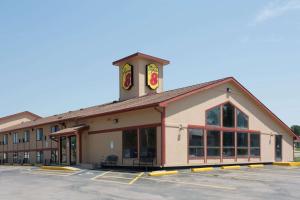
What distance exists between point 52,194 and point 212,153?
14.2 m

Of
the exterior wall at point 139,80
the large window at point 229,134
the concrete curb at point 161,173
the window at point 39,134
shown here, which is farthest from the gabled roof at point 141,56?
the concrete curb at point 161,173

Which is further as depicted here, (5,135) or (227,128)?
(5,135)

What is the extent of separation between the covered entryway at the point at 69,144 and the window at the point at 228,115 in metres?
10.5

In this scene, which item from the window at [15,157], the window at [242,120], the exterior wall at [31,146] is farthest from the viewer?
the window at [15,157]

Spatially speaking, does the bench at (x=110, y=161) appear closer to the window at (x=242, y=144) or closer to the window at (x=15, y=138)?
the window at (x=242, y=144)

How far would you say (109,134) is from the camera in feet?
91.1

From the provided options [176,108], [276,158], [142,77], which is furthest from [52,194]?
[276,158]

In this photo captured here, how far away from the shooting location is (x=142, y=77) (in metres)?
32.7

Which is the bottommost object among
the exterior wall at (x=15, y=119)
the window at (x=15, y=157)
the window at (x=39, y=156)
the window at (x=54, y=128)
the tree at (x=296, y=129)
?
the tree at (x=296, y=129)

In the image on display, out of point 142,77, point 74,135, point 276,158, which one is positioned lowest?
point 276,158

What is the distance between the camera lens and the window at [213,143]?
2600cm

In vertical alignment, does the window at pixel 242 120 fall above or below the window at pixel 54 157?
above

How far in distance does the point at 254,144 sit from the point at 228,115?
3.79 metres

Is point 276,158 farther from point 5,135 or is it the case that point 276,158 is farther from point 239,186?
point 5,135
